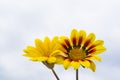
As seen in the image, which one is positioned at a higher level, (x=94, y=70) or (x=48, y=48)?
(x=48, y=48)

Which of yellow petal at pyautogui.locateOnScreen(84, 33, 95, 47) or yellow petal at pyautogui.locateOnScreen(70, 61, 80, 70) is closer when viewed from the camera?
yellow petal at pyautogui.locateOnScreen(70, 61, 80, 70)

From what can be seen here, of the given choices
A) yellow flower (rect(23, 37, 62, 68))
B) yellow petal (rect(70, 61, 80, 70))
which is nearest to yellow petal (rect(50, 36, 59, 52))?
yellow flower (rect(23, 37, 62, 68))

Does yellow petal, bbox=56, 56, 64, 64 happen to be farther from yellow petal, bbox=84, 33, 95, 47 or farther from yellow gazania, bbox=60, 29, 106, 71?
yellow petal, bbox=84, 33, 95, 47

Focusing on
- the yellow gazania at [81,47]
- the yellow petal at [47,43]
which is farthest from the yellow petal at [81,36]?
the yellow petal at [47,43]

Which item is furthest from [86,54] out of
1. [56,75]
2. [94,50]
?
[56,75]

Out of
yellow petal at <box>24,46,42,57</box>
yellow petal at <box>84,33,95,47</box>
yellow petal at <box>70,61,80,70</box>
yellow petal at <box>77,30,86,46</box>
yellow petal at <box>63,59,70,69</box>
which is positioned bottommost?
yellow petal at <box>70,61,80,70</box>

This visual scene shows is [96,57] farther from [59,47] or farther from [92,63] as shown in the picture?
[59,47]
